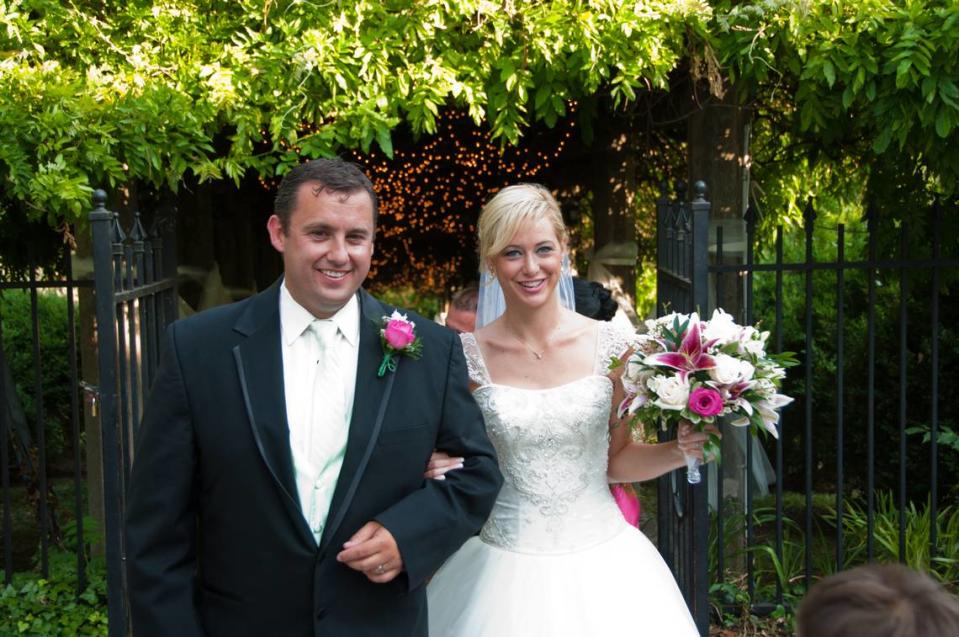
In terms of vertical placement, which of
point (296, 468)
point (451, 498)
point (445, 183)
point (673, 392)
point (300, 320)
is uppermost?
point (445, 183)

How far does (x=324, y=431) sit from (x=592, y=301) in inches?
82.7

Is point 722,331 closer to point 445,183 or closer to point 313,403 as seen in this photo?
point 313,403

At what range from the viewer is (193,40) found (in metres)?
4.97

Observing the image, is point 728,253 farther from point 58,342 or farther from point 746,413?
point 58,342

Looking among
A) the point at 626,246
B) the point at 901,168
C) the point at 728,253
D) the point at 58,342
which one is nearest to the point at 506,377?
the point at 728,253

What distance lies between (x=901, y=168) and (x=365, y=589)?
4353 mm

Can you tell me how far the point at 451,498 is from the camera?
277 cm

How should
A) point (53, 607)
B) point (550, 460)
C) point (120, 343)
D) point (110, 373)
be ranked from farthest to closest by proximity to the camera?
point (53, 607) → point (120, 343) → point (110, 373) → point (550, 460)

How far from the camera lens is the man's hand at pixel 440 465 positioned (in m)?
2.81

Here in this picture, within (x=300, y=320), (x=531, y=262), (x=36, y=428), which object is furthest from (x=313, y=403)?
(x=36, y=428)

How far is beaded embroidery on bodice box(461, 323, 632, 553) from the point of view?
3.48 m

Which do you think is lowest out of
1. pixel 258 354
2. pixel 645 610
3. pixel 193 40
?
pixel 645 610

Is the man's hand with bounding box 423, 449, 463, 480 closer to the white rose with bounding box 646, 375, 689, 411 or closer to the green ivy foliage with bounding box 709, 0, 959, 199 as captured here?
the white rose with bounding box 646, 375, 689, 411

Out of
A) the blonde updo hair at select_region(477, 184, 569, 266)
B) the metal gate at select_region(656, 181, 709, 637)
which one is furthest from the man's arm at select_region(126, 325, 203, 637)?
the metal gate at select_region(656, 181, 709, 637)
